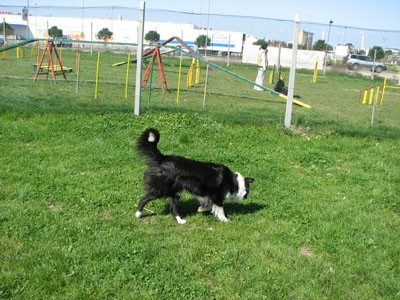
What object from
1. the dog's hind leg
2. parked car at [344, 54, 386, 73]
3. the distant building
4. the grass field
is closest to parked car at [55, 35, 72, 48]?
the grass field

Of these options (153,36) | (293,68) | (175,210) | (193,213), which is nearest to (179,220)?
(175,210)

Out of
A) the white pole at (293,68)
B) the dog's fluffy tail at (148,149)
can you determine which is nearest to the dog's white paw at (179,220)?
the dog's fluffy tail at (148,149)

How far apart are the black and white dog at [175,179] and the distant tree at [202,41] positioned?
21190 millimetres

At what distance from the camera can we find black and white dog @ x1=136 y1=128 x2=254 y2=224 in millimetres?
4797

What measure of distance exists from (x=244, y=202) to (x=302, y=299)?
Result: 215 centimetres

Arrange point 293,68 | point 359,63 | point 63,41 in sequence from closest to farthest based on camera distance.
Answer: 1. point 293,68
2. point 63,41
3. point 359,63

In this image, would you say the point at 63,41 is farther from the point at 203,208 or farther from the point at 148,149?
the point at 203,208

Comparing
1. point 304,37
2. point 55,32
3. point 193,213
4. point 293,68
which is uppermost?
point 55,32

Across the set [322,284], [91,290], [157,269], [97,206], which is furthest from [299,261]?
[97,206]

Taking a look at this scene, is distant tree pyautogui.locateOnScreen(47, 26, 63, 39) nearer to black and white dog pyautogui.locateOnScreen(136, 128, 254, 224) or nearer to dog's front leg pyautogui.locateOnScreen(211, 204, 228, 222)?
black and white dog pyautogui.locateOnScreen(136, 128, 254, 224)

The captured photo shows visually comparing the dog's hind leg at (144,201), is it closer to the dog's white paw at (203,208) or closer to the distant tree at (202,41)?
the dog's white paw at (203,208)

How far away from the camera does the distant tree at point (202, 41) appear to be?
85.4ft

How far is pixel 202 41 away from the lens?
89.9 ft

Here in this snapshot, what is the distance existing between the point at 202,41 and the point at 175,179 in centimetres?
2370
